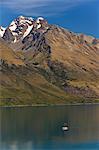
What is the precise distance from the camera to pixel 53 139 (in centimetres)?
12025

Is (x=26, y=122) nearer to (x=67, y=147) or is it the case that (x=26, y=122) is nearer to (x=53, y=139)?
(x=53, y=139)

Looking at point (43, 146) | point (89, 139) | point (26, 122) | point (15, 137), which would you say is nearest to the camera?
point (43, 146)

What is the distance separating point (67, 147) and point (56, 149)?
3.47 metres

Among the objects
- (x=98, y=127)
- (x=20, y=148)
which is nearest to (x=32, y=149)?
(x=20, y=148)

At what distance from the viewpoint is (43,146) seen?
10744cm

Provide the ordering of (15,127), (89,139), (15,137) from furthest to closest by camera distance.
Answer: (15,127) < (15,137) < (89,139)

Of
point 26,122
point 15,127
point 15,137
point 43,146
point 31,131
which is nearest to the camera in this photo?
point 43,146

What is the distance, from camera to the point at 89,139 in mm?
116438

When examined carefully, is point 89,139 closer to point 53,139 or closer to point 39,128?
point 53,139

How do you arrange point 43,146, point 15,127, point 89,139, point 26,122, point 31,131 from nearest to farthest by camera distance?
1. point 43,146
2. point 89,139
3. point 31,131
4. point 15,127
5. point 26,122

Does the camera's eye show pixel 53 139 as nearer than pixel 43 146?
No

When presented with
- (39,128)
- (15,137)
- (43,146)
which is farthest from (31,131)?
(43,146)

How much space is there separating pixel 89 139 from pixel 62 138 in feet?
30.9

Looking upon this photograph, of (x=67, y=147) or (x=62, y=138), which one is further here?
(x=62, y=138)
